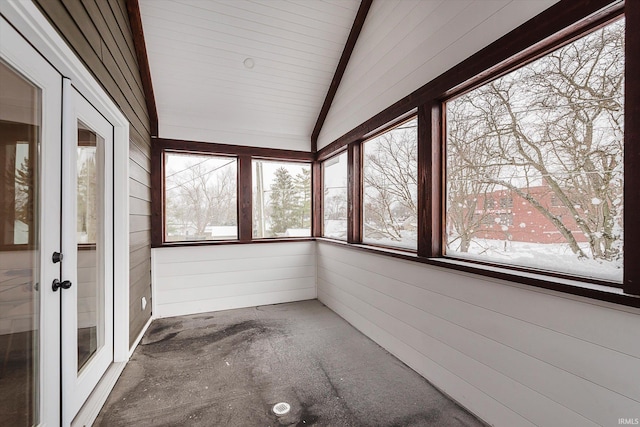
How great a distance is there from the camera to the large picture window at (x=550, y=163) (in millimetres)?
1360

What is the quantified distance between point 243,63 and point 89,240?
8.21 ft

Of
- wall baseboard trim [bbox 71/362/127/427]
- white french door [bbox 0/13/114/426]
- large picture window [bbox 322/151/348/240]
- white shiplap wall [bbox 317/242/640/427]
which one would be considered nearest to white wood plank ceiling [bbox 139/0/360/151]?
large picture window [bbox 322/151/348/240]

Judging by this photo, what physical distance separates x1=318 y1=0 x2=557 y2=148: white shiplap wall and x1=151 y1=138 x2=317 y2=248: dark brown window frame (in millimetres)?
1008

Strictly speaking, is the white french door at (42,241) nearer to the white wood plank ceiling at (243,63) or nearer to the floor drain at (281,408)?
the floor drain at (281,408)

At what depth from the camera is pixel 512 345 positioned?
5.43 ft

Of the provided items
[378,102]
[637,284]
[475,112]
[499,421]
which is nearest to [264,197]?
[378,102]

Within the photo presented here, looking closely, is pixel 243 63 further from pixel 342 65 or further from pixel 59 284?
pixel 59 284

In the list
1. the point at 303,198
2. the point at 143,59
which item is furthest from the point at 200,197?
the point at 143,59

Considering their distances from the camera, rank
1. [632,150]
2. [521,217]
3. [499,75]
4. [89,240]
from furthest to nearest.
→ [89,240], [499,75], [521,217], [632,150]

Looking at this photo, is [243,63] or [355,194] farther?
[355,194]

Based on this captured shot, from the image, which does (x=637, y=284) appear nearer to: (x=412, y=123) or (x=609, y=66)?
(x=609, y=66)

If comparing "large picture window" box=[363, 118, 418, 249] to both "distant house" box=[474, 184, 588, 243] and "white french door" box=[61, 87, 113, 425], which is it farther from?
"white french door" box=[61, 87, 113, 425]

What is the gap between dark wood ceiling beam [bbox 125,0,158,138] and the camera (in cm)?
268

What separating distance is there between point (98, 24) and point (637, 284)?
3295 millimetres
